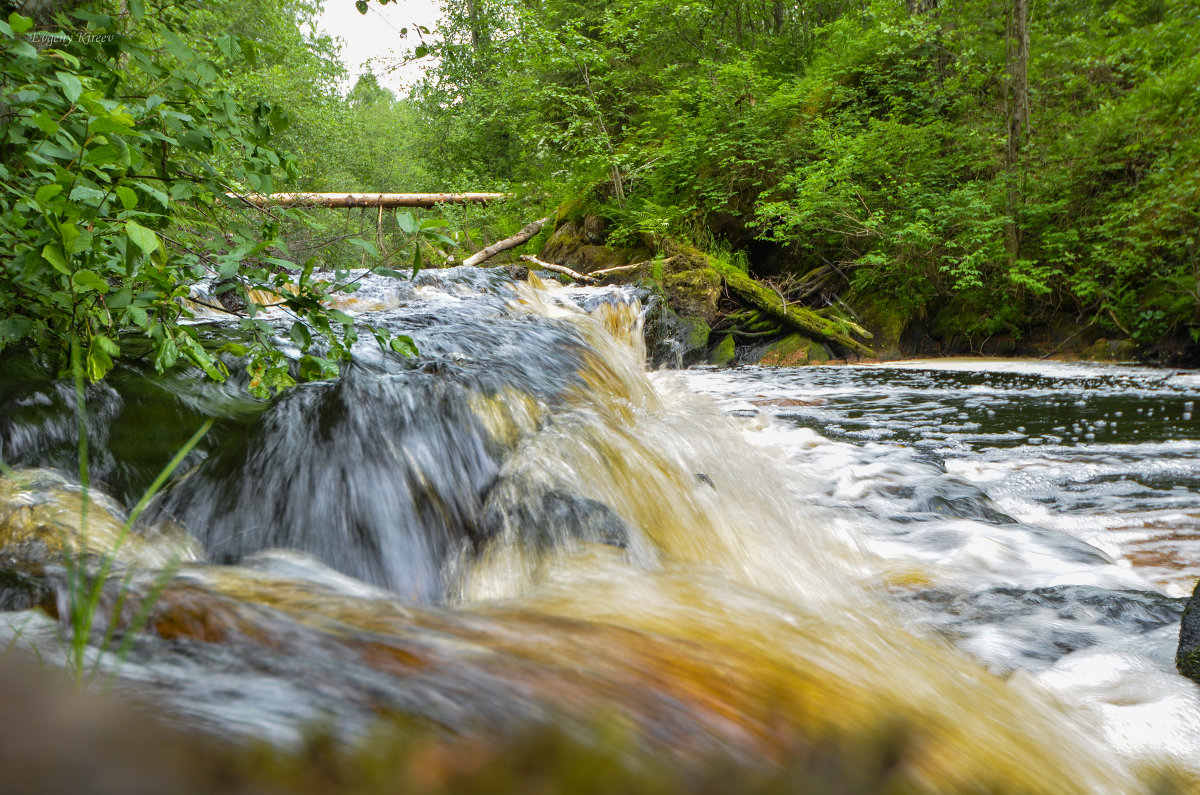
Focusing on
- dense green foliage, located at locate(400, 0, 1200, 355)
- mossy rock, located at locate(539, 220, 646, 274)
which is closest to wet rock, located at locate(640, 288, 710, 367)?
dense green foliage, located at locate(400, 0, 1200, 355)

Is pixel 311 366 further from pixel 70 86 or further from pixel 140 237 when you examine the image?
pixel 70 86

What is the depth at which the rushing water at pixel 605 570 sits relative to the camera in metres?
1.19

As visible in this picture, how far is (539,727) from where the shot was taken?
3.11 feet

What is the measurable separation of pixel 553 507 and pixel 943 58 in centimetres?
1394

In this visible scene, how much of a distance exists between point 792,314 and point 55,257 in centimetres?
1092

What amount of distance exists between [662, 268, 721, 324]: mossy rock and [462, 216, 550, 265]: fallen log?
3.97 m


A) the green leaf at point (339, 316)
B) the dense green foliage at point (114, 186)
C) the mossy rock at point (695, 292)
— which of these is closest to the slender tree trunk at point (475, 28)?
the mossy rock at point (695, 292)

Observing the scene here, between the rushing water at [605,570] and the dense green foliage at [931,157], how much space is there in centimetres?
625

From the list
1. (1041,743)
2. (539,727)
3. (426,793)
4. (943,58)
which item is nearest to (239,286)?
(539,727)

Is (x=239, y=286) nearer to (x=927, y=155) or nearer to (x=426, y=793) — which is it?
(x=426, y=793)

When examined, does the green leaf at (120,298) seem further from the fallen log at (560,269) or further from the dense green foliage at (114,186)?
the fallen log at (560,269)

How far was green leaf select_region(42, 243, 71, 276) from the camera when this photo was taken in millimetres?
1847

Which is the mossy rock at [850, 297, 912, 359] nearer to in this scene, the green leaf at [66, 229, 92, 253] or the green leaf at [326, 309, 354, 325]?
the green leaf at [326, 309, 354, 325]

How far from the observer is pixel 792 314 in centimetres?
1170
